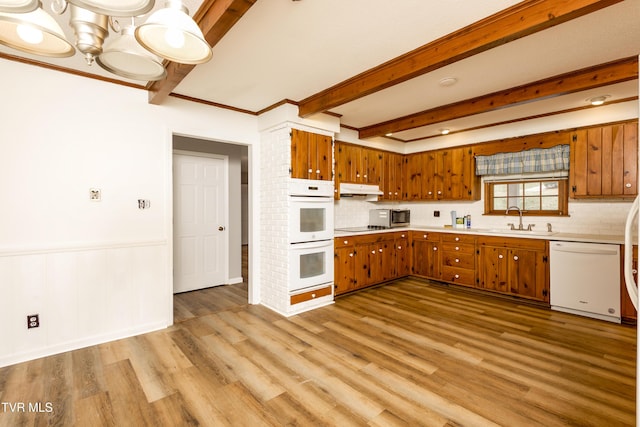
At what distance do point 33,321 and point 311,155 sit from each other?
3.24 metres

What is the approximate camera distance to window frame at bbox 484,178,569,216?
4.32 meters

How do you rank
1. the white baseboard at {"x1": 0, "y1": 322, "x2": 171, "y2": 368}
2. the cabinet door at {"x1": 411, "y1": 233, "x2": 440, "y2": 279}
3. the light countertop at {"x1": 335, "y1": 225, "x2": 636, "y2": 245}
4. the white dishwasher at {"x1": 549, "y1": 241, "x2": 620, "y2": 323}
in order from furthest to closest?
the cabinet door at {"x1": 411, "y1": 233, "x2": 440, "y2": 279}, the light countertop at {"x1": 335, "y1": 225, "x2": 636, "y2": 245}, the white dishwasher at {"x1": 549, "y1": 241, "x2": 620, "y2": 323}, the white baseboard at {"x1": 0, "y1": 322, "x2": 171, "y2": 368}

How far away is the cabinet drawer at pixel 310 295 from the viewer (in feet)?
12.4

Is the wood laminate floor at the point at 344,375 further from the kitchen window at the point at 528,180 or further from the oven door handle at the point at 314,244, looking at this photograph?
the kitchen window at the point at 528,180

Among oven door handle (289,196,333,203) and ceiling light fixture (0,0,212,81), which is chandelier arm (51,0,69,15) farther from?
oven door handle (289,196,333,203)

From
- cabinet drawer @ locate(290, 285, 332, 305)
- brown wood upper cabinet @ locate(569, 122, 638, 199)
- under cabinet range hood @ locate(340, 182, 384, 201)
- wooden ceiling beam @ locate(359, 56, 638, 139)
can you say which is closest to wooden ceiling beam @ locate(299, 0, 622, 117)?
wooden ceiling beam @ locate(359, 56, 638, 139)

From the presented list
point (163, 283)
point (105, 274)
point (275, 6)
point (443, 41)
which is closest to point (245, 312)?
point (163, 283)

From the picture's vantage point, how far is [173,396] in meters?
2.16

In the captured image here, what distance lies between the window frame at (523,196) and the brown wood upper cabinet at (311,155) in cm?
283

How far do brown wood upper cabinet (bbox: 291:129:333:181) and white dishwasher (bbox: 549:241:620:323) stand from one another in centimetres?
307

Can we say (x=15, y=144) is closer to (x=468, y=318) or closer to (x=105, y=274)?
(x=105, y=274)

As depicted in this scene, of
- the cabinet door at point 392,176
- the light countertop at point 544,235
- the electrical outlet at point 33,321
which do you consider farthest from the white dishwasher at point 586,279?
the electrical outlet at point 33,321

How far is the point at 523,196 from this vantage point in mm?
4785

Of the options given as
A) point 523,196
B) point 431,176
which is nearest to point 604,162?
point 523,196
